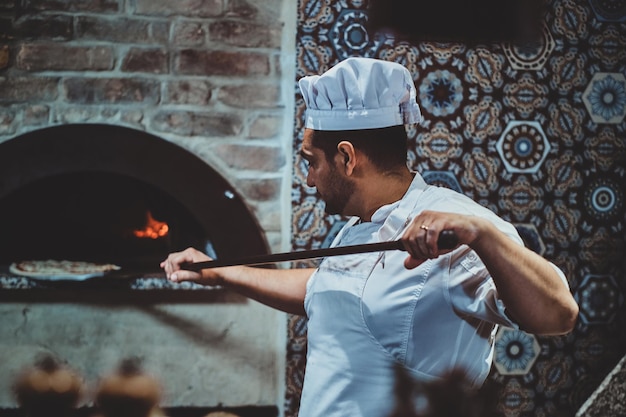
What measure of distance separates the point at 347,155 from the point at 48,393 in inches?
44.9

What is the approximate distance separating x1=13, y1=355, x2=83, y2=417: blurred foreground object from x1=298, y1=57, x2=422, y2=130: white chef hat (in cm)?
113

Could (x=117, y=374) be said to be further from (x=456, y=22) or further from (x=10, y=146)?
(x=456, y=22)

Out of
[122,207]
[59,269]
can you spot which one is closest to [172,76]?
[122,207]

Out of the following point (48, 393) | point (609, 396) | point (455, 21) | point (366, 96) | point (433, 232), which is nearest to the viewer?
point (48, 393)

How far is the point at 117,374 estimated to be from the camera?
0.88 m

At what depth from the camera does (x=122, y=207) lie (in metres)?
2.65

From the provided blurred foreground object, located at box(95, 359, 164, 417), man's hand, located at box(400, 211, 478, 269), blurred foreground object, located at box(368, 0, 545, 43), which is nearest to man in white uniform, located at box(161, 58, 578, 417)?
man's hand, located at box(400, 211, 478, 269)

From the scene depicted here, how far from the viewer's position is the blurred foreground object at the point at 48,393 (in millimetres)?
825

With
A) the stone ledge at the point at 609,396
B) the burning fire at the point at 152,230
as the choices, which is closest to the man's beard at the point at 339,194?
the burning fire at the point at 152,230

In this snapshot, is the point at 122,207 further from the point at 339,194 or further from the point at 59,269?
the point at 339,194

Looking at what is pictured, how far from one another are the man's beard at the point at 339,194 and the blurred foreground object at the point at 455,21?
3.67ft

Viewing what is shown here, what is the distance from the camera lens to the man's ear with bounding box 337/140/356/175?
182 centimetres

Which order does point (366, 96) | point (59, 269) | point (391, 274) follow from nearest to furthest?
1. point (391, 274)
2. point (366, 96)
3. point (59, 269)

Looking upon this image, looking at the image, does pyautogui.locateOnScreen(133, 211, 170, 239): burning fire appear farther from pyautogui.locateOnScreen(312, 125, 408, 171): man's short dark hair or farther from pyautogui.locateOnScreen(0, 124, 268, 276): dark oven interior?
pyautogui.locateOnScreen(312, 125, 408, 171): man's short dark hair
